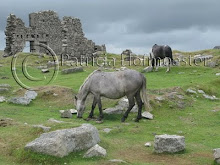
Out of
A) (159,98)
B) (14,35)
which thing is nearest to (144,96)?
(159,98)

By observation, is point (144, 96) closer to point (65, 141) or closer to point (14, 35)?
point (65, 141)

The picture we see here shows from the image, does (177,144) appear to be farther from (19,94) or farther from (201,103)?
(19,94)

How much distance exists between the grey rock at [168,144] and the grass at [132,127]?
22 cm

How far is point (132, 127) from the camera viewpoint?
56.7 feet

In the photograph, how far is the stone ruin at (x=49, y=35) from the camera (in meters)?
47.5

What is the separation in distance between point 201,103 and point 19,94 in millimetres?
11850

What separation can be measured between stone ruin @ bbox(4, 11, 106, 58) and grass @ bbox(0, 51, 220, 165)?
787 inches

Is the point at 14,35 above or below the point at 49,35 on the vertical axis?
below

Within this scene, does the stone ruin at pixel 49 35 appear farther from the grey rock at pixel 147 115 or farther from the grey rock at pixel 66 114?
the grey rock at pixel 147 115

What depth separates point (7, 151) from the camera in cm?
1316

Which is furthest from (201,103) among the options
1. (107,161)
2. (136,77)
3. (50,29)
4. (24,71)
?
(50,29)

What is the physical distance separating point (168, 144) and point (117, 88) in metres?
6.06

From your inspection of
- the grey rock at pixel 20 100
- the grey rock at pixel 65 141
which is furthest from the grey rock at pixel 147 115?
the grey rock at pixel 20 100

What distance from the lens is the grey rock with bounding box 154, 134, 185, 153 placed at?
527 inches
